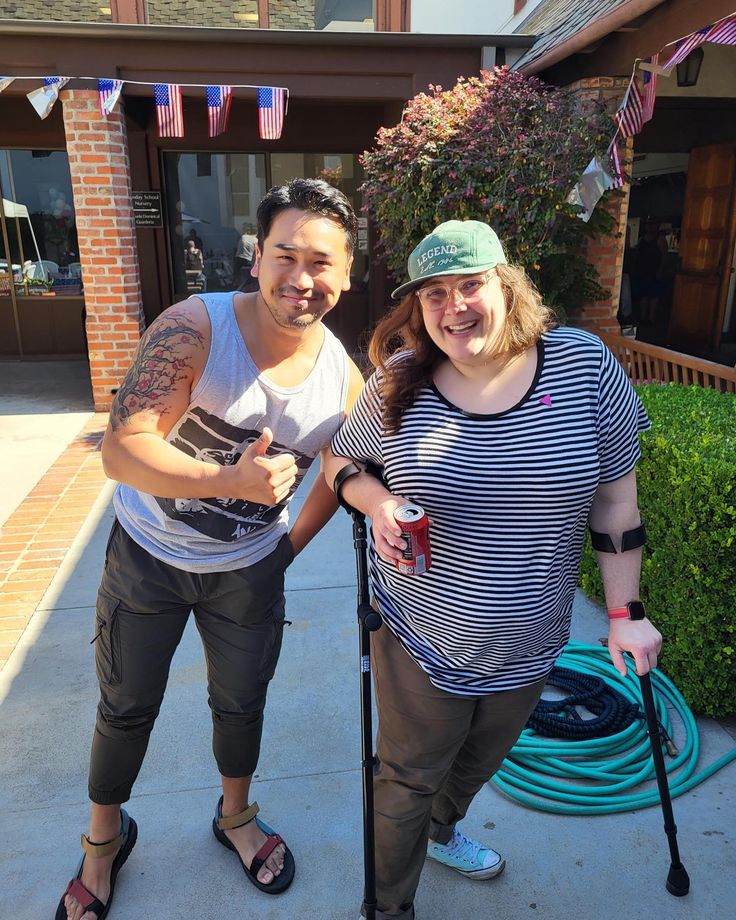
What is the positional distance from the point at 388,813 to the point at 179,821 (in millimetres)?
1011

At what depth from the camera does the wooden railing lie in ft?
16.5

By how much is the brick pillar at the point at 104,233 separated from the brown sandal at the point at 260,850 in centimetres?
594

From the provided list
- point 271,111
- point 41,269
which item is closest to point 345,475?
point 271,111

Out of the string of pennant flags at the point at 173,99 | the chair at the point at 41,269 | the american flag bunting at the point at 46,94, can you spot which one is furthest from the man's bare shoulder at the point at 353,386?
the chair at the point at 41,269

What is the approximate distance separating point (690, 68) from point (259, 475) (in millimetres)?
7769

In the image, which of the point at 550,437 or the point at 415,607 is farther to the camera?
the point at 415,607

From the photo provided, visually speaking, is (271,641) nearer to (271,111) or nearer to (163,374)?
(163,374)

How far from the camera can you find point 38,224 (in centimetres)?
1037

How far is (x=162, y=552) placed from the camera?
1.99m

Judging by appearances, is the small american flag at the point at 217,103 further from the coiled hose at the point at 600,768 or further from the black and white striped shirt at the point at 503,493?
the coiled hose at the point at 600,768

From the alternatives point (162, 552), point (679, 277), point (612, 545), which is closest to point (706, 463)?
point (612, 545)

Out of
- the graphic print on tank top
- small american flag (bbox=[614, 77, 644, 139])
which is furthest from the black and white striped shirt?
small american flag (bbox=[614, 77, 644, 139])

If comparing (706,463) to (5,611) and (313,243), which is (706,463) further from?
(5,611)

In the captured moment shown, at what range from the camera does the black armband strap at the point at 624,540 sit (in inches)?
74.6
